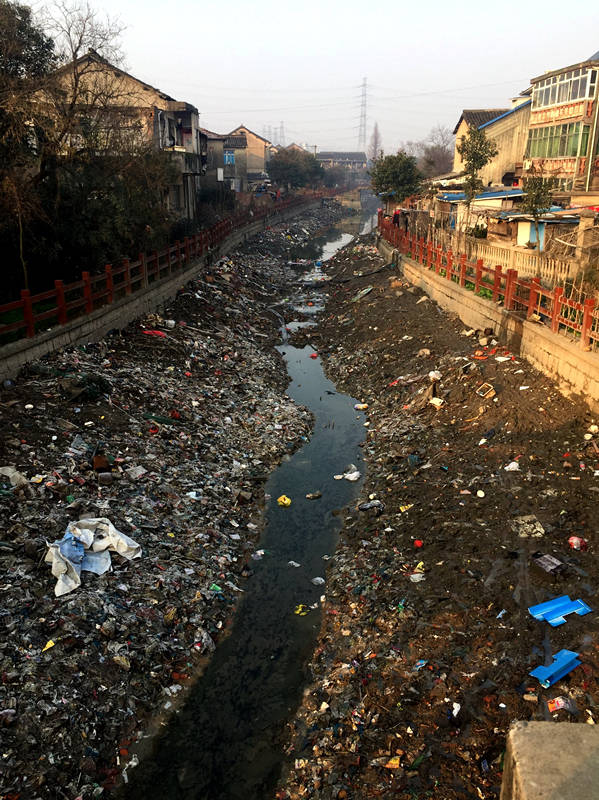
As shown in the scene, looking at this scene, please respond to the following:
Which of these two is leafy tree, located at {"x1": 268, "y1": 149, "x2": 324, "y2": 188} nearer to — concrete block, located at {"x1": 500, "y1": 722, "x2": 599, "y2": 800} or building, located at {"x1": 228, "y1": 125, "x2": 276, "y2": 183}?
building, located at {"x1": 228, "y1": 125, "x2": 276, "y2": 183}

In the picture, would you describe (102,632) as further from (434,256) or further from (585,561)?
(434,256)

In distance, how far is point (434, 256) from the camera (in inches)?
780

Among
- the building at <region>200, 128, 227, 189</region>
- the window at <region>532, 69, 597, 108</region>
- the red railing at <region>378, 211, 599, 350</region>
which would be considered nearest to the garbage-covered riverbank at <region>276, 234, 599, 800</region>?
the red railing at <region>378, 211, 599, 350</region>

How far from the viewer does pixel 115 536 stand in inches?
276

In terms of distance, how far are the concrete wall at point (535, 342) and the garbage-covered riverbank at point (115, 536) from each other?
4977mm

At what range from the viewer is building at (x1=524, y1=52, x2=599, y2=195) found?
23281 millimetres

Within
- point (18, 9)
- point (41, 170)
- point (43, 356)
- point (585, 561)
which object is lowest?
point (585, 561)

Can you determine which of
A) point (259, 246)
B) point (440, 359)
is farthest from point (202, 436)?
point (259, 246)

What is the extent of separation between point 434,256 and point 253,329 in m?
6.84

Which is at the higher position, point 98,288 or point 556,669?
point 98,288

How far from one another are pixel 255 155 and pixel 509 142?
42.6 m

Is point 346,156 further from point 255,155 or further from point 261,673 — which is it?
point 261,673

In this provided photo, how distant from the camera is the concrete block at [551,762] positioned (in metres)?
2.93

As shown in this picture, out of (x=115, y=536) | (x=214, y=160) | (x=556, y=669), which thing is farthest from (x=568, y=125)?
(x=214, y=160)
